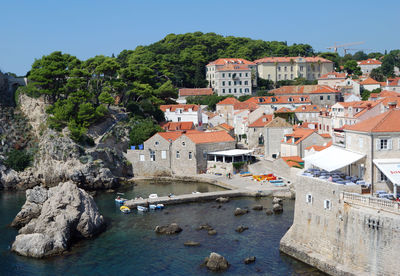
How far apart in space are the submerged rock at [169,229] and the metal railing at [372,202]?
1315 cm

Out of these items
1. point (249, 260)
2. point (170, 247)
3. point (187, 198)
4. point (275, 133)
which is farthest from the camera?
point (275, 133)

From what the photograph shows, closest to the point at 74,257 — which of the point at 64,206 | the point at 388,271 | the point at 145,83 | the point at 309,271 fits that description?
the point at 64,206

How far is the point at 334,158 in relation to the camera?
83.4 feet

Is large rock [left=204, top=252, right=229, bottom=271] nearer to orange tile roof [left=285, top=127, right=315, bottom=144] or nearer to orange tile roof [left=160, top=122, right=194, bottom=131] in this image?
orange tile roof [left=285, top=127, right=315, bottom=144]

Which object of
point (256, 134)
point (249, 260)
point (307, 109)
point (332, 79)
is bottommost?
point (249, 260)

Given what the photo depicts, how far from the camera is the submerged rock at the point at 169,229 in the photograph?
30391 millimetres

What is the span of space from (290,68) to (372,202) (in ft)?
256

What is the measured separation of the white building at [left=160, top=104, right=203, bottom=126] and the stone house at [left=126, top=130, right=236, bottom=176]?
12329 millimetres

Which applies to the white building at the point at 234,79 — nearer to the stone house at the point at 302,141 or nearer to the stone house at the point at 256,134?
the stone house at the point at 256,134

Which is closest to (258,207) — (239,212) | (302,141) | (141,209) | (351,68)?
(239,212)

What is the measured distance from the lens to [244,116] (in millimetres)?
61750

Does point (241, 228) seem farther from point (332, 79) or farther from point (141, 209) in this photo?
point (332, 79)

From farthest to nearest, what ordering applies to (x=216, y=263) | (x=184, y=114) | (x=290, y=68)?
1. (x=290, y=68)
2. (x=184, y=114)
3. (x=216, y=263)

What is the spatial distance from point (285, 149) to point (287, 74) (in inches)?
1968
